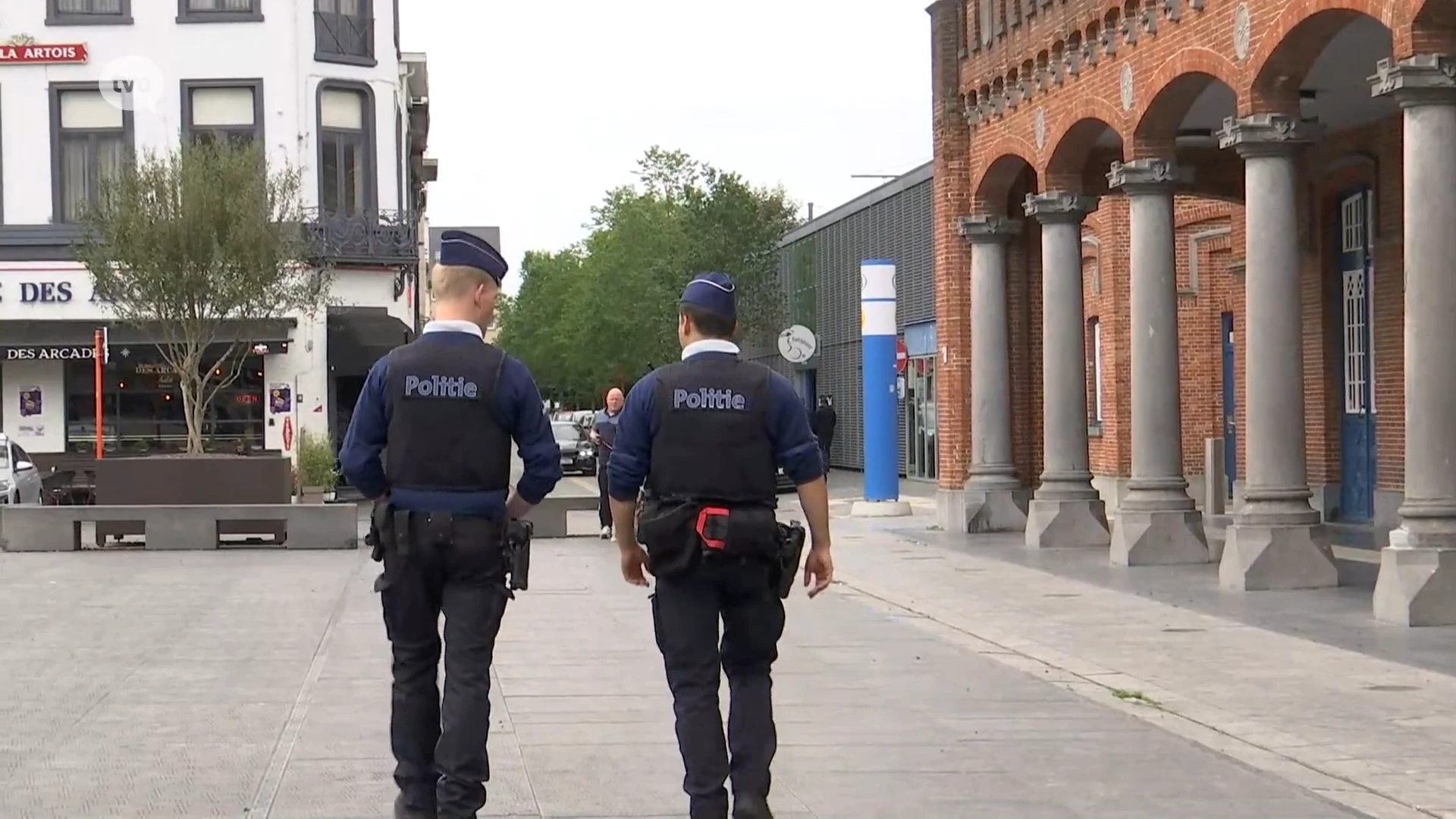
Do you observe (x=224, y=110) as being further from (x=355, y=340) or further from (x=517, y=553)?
(x=517, y=553)

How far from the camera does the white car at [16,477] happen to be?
99.5ft

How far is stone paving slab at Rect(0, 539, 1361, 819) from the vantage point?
7.79 meters

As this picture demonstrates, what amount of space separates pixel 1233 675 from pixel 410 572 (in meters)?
6.26

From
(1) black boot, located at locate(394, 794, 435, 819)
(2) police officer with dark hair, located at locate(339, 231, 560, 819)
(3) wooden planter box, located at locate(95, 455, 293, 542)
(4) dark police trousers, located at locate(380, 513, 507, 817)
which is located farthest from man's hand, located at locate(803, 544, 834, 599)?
(3) wooden planter box, located at locate(95, 455, 293, 542)

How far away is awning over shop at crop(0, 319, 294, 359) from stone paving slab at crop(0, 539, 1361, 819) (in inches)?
875

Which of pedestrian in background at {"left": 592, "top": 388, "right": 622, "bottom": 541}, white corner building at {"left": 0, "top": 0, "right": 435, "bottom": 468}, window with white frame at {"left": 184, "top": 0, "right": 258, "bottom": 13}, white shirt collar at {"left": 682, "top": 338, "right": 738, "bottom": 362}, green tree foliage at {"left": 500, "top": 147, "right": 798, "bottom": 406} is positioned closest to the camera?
Answer: white shirt collar at {"left": 682, "top": 338, "right": 738, "bottom": 362}

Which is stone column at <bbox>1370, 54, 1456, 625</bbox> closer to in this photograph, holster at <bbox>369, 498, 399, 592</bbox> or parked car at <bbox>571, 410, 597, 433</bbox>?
holster at <bbox>369, 498, 399, 592</bbox>

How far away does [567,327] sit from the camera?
217 ft

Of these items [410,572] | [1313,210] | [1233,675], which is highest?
[1313,210]

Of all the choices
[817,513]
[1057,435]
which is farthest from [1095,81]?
[817,513]

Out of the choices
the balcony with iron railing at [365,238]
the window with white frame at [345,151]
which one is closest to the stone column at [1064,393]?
the balcony with iron railing at [365,238]

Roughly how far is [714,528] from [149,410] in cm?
3437

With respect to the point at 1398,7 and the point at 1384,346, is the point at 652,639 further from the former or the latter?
the point at 1384,346

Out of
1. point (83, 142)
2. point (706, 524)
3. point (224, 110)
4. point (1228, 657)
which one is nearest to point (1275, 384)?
point (1228, 657)
